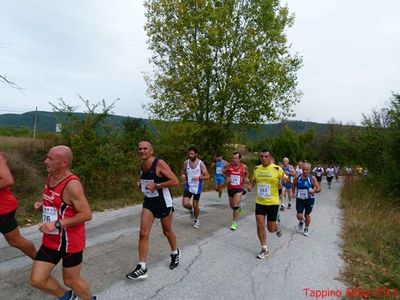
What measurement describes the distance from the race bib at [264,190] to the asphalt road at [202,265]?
43.6 inches

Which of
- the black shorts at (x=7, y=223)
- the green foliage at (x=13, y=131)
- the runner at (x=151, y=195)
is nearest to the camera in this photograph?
the black shorts at (x=7, y=223)

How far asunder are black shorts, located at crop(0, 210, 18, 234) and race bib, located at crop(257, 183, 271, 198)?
170 inches

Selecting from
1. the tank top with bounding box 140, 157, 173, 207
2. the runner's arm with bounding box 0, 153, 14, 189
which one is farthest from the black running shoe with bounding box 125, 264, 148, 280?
the runner's arm with bounding box 0, 153, 14, 189

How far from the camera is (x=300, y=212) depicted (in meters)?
10.1

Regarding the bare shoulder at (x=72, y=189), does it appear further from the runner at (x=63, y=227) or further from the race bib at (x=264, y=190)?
the race bib at (x=264, y=190)

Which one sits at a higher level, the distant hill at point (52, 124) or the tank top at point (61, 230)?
the distant hill at point (52, 124)

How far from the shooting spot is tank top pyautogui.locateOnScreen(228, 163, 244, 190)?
391 inches

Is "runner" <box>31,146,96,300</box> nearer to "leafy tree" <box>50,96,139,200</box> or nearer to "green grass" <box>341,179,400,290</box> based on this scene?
"green grass" <box>341,179,400,290</box>

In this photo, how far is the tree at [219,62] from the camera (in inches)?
998

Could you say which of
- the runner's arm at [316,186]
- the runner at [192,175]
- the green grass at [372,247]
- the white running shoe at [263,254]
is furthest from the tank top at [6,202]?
the runner's arm at [316,186]

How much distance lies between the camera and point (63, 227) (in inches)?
144

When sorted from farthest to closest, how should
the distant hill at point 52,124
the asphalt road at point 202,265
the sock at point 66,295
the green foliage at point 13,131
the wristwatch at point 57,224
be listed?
the green foliage at point 13,131
the distant hill at point 52,124
the asphalt road at point 202,265
the sock at point 66,295
the wristwatch at point 57,224

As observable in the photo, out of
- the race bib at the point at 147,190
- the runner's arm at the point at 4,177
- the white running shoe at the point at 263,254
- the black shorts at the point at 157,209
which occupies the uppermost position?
the runner's arm at the point at 4,177

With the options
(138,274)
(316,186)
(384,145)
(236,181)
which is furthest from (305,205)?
(384,145)
